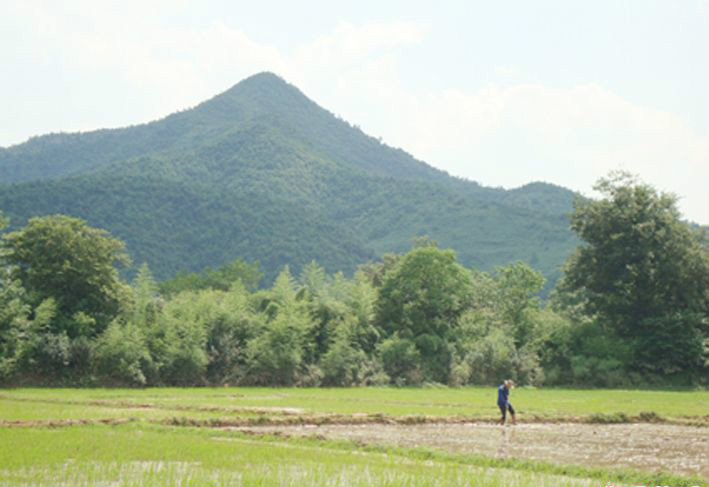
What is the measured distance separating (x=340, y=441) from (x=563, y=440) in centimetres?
708

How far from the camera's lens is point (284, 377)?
45.8 metres

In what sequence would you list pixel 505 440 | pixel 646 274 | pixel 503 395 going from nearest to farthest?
A: pixel 505 440, pixel 503 395, pixel 646 274

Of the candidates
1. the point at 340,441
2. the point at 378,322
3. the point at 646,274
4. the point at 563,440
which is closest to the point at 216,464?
the point at 340,441

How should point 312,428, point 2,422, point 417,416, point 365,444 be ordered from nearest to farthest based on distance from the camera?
point 365,444 → point 2,422 → point 312,428 → point 417,416

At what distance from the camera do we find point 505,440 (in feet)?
72.2

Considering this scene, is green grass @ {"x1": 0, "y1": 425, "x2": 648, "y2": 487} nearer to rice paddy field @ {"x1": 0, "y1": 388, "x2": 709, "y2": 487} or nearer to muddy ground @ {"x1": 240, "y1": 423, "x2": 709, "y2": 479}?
rice paddy field @ {"x1": 0, "y1": 388, "x2": 709, "y2": 487}

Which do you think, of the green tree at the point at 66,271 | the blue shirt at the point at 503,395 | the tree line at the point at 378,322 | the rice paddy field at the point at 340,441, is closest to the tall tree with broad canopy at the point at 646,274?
the tree line at the point at 378,322

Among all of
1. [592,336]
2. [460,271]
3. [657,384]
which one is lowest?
[657,384]

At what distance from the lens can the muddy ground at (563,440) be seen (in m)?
18.2

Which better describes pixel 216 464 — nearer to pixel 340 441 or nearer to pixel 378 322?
pixel 340 441

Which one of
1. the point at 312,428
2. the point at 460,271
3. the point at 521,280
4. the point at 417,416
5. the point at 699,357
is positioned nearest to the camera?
the point at 312,428

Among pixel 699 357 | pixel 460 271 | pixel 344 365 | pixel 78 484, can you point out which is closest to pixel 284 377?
pixel 344 365

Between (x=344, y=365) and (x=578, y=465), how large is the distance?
3046cm

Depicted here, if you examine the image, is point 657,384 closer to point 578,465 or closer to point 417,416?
point 417,416
